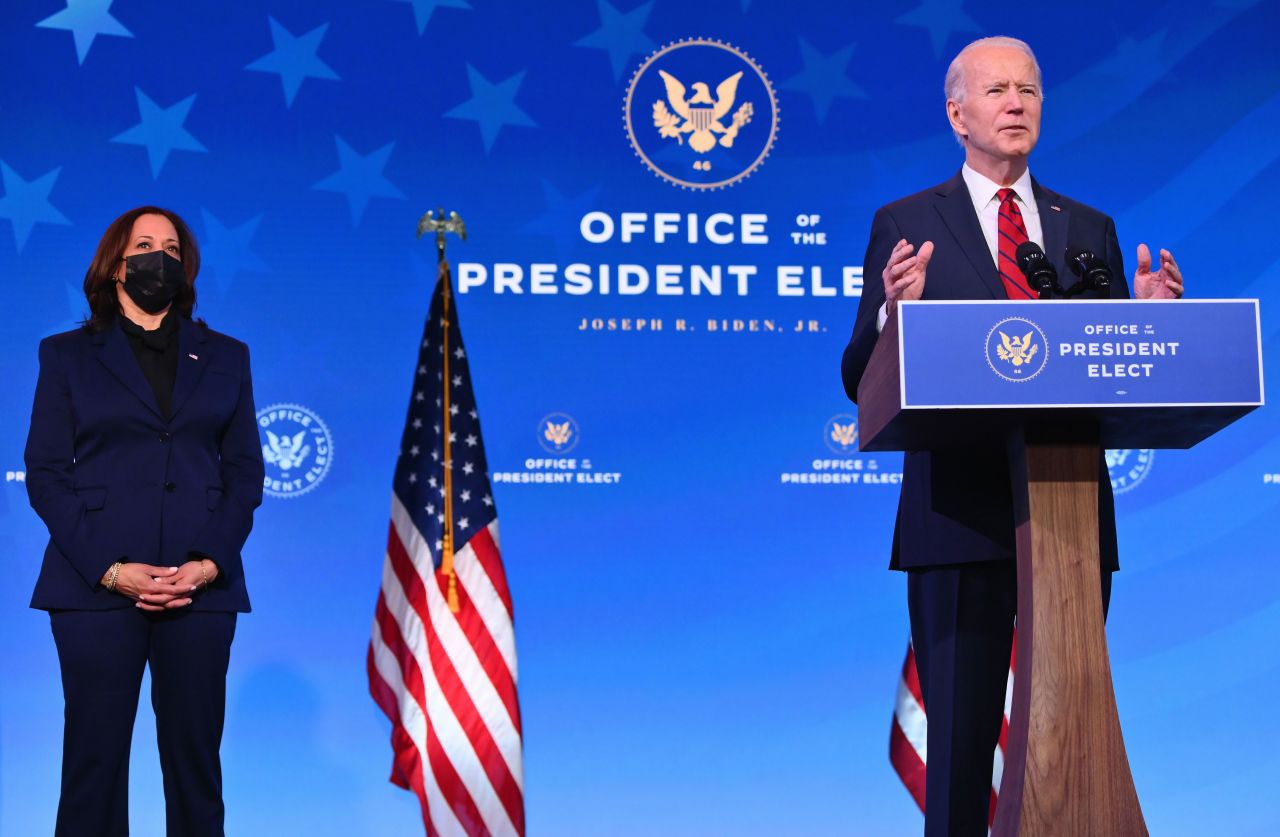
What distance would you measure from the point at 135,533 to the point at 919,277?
157 centimetres

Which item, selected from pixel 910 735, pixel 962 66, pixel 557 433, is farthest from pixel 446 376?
pixel 962 66

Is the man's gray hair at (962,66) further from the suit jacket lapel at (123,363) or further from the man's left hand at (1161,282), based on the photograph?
the suit jacket lapel at (123,363)

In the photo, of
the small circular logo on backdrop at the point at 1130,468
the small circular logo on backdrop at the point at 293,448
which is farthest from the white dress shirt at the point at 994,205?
the small circular logo on backdrop at the point at 293,448

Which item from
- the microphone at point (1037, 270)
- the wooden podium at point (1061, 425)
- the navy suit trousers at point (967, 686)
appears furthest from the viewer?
the navy suit trousers at point (967, 686)

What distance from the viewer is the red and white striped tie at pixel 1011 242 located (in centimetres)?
207

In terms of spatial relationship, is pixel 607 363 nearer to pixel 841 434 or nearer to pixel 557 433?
pixel 557 433

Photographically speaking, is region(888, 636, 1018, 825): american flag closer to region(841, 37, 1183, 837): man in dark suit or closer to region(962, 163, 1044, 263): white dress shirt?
region(841, 37, 1183, 837): man in dark suit

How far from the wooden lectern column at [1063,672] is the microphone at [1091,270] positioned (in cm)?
21

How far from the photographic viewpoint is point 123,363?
8.61 feet

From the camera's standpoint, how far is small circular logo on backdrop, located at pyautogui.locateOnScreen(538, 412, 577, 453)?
3.90 meters

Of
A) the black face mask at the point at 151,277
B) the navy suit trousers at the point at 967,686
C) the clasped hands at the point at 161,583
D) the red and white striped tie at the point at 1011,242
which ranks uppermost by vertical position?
the black face mask at the point at 151,277

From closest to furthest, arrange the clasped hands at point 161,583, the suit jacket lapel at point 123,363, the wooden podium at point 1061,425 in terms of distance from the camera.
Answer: the wooden podium at point 1061,425 < the clasped hands at point 161,583 < the suit jacket lapel at point 123,363

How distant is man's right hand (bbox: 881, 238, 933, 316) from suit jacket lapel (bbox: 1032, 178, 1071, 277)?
37 cm

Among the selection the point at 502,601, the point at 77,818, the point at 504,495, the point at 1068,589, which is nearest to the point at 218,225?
the point at 504,495
